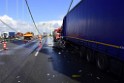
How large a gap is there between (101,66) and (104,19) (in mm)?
2128

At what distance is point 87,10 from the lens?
60.4 ft

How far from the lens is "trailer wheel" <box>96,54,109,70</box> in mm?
13781

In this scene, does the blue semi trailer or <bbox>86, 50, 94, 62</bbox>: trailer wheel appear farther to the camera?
<bbox>86, 50, 94, 62</bbox>: trailer wheel

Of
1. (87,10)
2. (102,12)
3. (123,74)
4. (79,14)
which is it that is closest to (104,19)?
(102,12)

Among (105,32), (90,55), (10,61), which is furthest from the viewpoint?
(10,61)

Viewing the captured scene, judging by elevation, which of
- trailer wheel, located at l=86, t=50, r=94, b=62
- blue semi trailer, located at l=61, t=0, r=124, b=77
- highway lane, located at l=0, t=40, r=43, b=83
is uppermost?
blue semi trailer, located at l=61, t=0, r=124, b=77

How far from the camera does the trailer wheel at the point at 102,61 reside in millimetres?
13781

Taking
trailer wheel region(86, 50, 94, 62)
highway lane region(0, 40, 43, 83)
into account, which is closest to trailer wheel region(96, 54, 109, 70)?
trailer wheel region(86, 50, 94, 62)

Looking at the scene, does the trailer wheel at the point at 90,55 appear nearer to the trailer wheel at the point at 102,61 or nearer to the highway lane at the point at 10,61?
the trailer wheel at the point at 102,61

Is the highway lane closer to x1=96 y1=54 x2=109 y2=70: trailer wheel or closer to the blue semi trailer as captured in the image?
x1=96 y1=54 x2=109 y2=70: trailer wheel

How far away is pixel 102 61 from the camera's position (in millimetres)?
14445

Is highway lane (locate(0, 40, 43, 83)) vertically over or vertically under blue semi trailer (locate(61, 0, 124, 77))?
under

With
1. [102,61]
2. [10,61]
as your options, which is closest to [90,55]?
[102,61]

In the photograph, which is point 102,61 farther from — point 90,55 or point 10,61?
point 10,61
